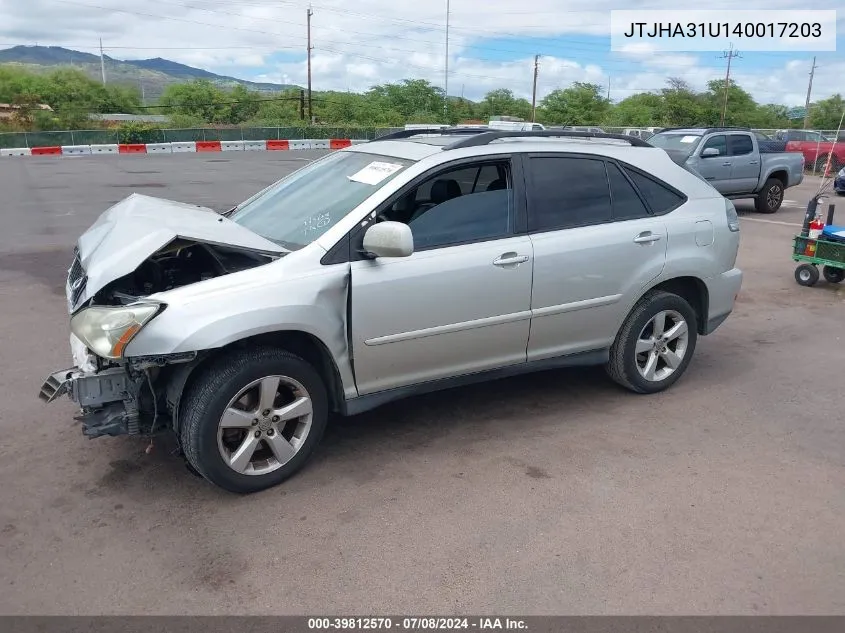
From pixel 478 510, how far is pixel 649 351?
2118 millimetres

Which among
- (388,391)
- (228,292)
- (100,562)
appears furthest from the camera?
(388,391)

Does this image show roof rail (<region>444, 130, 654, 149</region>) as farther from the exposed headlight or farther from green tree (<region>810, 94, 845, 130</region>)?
green tree (<region>810, 94, 845, 130</region>)

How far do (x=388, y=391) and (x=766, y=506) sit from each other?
2076 mm

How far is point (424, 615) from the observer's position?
2.90 metres

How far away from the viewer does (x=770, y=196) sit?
1553cm

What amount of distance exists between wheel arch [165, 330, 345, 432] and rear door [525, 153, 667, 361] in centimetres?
130

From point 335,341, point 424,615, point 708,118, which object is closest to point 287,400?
point 335,341

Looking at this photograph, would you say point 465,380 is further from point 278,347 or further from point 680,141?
point 680,141

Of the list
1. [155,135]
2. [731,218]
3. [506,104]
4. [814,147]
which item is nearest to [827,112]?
[506,104]

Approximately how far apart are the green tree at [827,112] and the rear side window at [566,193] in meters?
69.0

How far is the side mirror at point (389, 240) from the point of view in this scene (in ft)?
12.1

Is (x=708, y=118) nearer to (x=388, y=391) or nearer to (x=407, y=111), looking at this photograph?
(x=407, y=111)

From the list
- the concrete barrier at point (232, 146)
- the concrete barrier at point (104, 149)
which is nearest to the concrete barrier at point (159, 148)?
the concrete barrier at point (104, 149)

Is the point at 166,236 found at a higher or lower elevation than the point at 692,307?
higher
